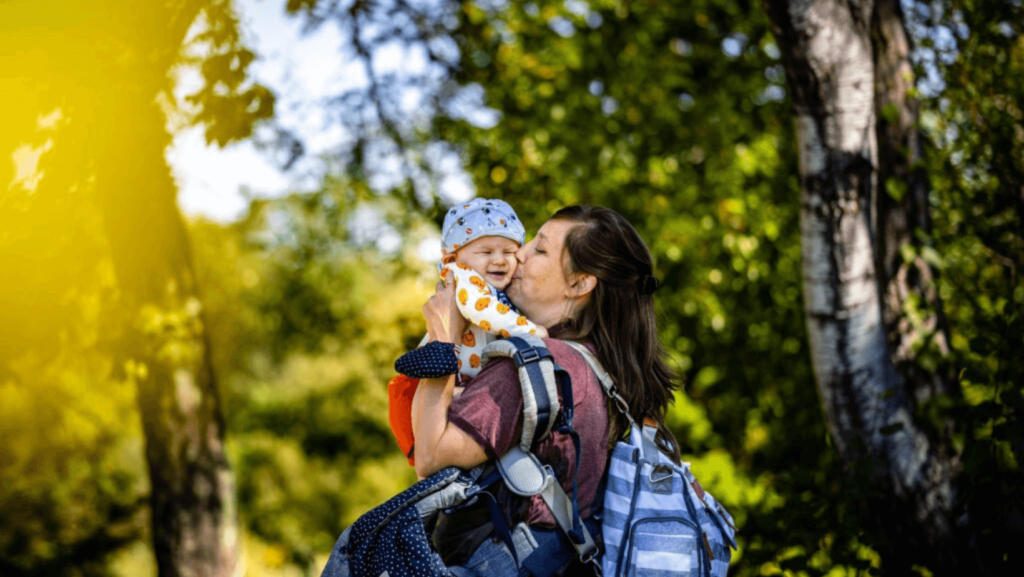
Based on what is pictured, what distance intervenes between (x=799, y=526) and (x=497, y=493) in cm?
212

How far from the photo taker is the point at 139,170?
16.3ft

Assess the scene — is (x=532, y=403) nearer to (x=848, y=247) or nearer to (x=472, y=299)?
(x=472, y=299)

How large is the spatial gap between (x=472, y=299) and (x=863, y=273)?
5.92 ft

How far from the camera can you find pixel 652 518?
2.12 meters

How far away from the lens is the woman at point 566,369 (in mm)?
2051

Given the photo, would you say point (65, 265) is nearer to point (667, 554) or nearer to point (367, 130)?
point (367, 130)

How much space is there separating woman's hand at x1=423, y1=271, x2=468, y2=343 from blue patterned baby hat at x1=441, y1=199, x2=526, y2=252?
262mm

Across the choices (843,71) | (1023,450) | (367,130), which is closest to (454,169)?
(367,130)

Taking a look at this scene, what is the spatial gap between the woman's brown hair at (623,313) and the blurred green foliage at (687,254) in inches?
54.9

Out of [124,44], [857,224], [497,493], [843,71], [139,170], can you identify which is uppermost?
[124,44]

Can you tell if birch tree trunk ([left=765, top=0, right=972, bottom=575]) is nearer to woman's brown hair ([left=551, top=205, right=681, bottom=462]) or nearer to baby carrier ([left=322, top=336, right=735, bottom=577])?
woman's brown hair ([left=551, top=205, right=681, bottom=462])

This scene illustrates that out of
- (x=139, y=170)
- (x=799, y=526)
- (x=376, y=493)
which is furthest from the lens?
(x=376, y=493)

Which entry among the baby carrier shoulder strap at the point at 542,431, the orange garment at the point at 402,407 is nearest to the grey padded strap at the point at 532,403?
the baby carrier shoulder strap at the point at 542,431

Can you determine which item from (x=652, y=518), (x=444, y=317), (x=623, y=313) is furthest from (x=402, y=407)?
(x=652, y=518)
